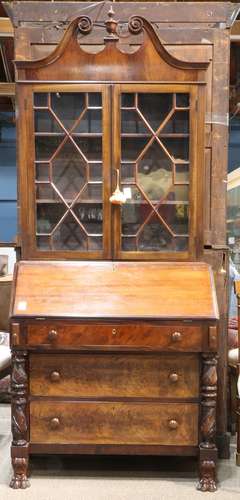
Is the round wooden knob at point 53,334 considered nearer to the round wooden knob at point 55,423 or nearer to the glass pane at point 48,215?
the round wooden knob at point 55,423

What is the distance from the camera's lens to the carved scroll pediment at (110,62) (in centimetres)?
255

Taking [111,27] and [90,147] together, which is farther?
[90,147]

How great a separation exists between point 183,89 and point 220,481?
7.02 ft

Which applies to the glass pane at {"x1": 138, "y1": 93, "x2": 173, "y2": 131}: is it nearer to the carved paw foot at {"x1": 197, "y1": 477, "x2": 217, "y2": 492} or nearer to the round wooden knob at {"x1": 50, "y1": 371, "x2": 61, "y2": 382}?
the round wooden knob at {"x1": 50, "y1": 371, "x2": 61, "y2": 382}

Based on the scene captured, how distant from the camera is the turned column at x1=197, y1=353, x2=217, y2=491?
2.41 metres

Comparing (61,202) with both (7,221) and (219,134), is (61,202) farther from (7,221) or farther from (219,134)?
(7,221)

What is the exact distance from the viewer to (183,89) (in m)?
2.56

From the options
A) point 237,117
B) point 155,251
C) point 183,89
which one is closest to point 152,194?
point 155,251

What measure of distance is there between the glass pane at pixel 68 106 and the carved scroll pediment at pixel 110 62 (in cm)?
Result: 9

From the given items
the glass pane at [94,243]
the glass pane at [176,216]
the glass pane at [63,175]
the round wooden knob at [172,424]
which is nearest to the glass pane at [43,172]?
the glass pane at [63,175]

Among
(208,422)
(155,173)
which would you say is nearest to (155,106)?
(155,173)

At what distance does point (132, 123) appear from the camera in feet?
8.68

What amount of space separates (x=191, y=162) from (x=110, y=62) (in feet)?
2.30

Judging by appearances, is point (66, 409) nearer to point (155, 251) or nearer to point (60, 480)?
point (60, 480)
